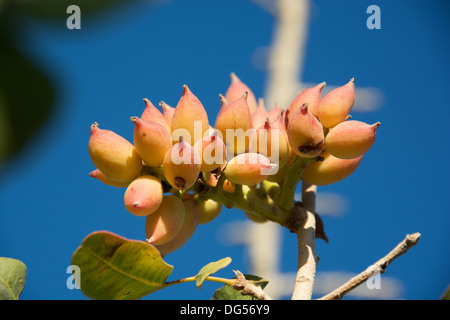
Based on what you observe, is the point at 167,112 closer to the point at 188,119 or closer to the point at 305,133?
the point at 188,119

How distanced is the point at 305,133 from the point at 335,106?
0.08 m

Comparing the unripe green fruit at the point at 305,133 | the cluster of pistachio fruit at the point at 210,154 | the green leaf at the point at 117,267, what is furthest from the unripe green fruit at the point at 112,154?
the unripe green fruit at the point at 305,133

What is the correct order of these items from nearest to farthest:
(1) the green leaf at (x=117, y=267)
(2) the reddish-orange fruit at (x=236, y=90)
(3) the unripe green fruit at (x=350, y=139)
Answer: (1) the green leaf at (x=117, y=267) → (3) the unripe green fruit at (x=350, y=139) → (2) the reddish-orange fruit at (x=236, y=90)

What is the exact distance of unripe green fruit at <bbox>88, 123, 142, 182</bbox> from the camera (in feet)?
2.44

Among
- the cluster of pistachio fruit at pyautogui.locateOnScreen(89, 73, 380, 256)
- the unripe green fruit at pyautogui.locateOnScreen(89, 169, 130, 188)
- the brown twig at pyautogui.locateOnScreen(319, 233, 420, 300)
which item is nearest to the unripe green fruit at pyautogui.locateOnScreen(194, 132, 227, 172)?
the cluster of pistachio fruit at pyautogui.locateOnScreen(89, 73, 380, 256)

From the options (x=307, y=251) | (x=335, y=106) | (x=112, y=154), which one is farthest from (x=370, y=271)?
(x=112, y=154)

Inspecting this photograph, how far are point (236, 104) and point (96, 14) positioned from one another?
0.77 ft

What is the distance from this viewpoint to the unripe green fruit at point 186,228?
0.81 m

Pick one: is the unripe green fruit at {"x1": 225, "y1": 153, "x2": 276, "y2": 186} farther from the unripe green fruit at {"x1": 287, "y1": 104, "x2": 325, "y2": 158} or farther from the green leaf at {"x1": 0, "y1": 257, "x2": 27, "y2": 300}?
the green leaf at {"x1": 0, "y1": 257, "x2": 27, "y2": 300}

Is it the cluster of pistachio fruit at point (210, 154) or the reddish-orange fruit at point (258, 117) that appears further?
the reddish-orange fruit at point (258, 117)

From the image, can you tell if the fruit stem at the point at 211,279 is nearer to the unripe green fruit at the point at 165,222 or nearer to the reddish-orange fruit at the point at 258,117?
the unripe green fruit at the point at 165,222

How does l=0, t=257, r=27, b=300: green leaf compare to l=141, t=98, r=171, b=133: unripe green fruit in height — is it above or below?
below

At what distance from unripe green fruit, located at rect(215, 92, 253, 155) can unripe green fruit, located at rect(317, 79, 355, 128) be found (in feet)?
0.36

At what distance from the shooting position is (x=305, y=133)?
30.6 inches
